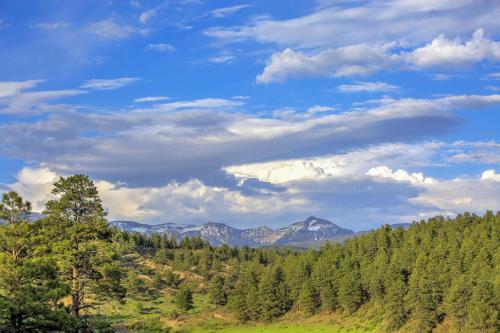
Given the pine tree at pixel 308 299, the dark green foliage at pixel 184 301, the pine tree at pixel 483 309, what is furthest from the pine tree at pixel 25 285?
the dark green foliage at pixel 184 301

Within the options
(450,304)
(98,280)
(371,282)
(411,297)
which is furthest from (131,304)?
(98,280)

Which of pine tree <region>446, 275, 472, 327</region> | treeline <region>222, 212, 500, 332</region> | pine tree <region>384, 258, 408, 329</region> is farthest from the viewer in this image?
pine tree <region>384, 258, 408, 329</region>

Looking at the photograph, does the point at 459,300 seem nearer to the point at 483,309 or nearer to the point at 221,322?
the point at 483,309

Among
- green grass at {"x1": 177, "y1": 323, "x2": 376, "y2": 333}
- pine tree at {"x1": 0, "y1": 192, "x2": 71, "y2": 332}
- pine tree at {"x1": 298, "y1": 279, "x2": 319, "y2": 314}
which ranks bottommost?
green grass at {"x1": 177, "y1": 323, "x2": 376, "y2": 333}

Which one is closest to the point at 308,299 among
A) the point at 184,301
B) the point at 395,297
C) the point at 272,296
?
the point at 272,296

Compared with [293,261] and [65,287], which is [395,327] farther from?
Result: [65,287]

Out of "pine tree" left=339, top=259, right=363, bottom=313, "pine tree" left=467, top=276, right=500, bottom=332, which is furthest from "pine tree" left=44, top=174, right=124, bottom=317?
"pine tree" left=339, top=259, right=363, bottom=313

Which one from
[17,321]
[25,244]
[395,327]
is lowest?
[395,327]

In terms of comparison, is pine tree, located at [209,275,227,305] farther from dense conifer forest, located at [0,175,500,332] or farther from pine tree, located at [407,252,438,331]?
pine tree, located at [407,252,438,331]

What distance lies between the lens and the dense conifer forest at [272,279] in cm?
4122

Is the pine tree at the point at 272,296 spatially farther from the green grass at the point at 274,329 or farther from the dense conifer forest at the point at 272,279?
the green grass at the point at 274,329

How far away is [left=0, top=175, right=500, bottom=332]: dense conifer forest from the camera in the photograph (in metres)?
41.2

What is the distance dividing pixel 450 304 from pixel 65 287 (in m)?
107

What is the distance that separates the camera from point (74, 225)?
48094 millimetres
